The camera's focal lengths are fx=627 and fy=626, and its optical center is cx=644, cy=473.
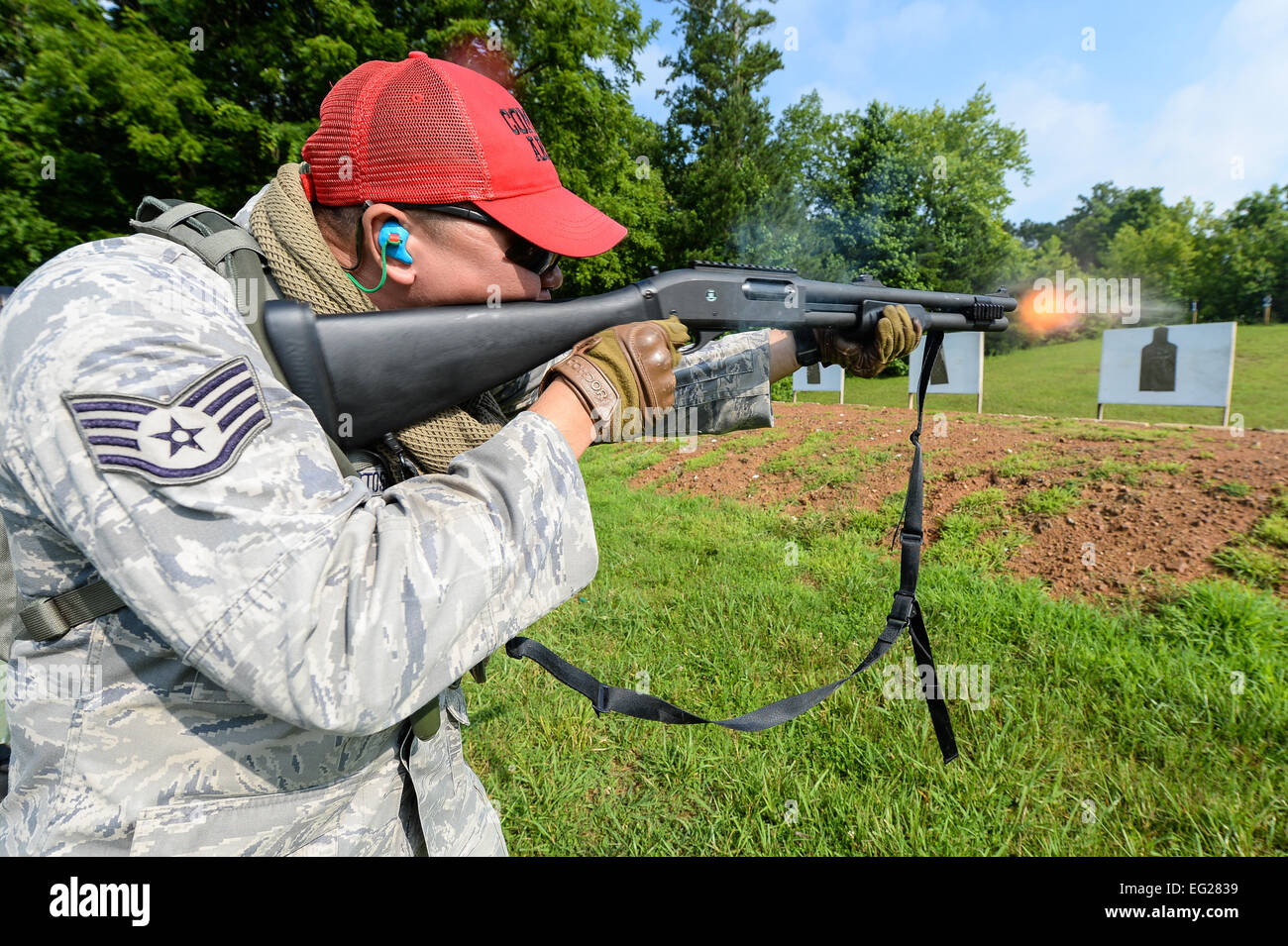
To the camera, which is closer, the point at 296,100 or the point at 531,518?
the point at 531,518

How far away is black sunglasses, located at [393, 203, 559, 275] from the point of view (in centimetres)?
155

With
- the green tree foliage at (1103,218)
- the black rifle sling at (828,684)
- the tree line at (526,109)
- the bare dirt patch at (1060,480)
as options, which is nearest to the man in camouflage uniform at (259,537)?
the black rifle sling at (828,684)

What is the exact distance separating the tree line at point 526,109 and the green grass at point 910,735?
3.71 metres

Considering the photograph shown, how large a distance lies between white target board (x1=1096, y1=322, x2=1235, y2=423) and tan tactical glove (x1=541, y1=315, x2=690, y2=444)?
11.0 m

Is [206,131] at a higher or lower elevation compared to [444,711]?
higher

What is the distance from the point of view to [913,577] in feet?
8.43

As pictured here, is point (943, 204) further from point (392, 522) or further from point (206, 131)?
point (392, 522)

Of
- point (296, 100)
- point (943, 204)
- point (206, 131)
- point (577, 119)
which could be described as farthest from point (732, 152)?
point (206, 131)

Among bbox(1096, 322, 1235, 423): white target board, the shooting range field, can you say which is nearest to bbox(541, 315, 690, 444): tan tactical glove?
the shooting range field

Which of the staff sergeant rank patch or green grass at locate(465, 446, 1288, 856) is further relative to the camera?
green grass at locate(465, 446, 1288, 856)

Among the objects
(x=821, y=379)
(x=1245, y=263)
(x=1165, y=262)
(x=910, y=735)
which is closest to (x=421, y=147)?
(x=910, y=735)

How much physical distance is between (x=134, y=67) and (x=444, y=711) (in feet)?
40.8

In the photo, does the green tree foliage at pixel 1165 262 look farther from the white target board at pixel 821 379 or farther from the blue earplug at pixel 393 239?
the blue earplug at pixel 393 239

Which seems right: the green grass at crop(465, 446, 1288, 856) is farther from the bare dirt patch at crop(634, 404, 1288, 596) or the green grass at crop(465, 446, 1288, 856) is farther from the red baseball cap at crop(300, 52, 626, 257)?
the red baseball cap at crop(300, 52, 626, 257)
